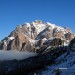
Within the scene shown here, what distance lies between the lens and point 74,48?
17312cm

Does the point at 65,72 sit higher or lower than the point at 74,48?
lower

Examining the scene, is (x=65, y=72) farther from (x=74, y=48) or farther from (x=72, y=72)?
(x=74, y=48)

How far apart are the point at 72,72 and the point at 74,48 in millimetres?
128785

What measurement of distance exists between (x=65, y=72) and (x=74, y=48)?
12854 centimetres

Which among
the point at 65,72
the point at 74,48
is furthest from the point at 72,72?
the point at 74,48

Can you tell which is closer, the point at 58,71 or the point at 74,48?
the point at 58,71

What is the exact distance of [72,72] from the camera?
148 feet

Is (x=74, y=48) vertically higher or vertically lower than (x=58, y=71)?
higher

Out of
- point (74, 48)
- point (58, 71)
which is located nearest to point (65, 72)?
point (58, 71)

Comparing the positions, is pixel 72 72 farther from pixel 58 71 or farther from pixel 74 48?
pixel 74 48

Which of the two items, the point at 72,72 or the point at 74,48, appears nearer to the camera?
the point at 72,72

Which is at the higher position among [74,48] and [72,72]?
[74,48]

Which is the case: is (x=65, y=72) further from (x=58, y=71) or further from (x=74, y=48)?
(x=74, y=48)

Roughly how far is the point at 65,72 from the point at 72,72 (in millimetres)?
927
